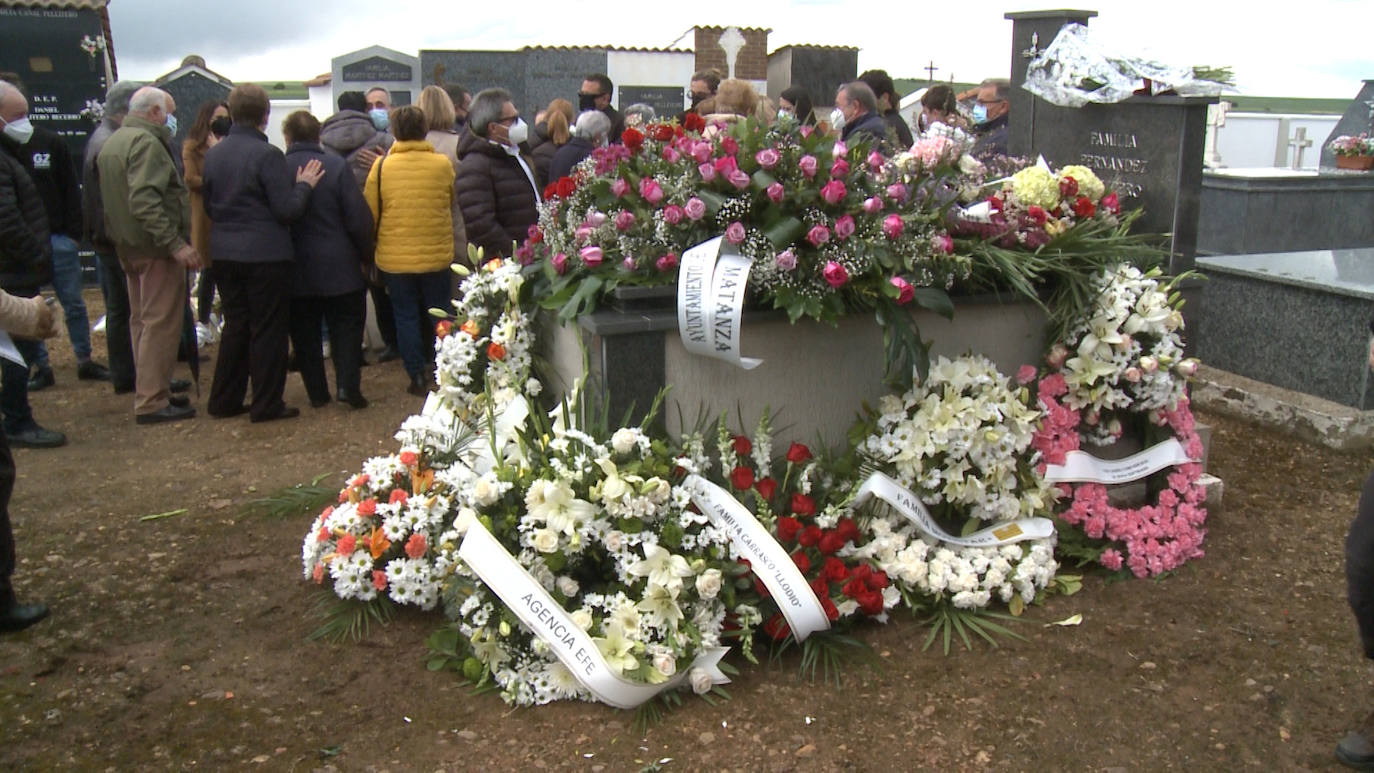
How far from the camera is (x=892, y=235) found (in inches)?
147

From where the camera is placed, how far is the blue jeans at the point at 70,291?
726cm

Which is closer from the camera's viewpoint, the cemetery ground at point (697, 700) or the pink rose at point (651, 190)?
the cemetery ground at point (697, 700)

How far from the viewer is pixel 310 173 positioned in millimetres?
6195

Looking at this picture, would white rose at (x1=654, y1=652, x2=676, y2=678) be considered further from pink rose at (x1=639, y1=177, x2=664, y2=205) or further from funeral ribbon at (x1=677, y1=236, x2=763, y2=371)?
pink rose at (x1=639, y1=177, x2=664, y2=205)

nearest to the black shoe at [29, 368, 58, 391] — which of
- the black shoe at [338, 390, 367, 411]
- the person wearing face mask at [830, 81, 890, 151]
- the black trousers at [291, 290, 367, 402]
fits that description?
the black trousers at [291, 290, 367, 402]

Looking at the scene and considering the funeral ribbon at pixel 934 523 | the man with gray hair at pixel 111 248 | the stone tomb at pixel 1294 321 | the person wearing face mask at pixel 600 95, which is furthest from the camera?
the person wearing face mask at pixel 600 95

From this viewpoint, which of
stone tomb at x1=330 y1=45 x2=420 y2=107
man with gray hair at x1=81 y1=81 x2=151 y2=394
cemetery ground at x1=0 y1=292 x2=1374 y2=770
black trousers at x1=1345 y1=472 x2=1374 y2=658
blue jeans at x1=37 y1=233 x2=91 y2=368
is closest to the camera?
black trousers at x1=1345 y1=472 x2=1374 y2=658

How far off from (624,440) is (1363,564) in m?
1.94

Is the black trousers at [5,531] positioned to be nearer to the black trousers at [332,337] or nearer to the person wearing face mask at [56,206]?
the person wearing face mask at [56,206]

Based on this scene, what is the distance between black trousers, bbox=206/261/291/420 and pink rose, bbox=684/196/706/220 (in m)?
3.22

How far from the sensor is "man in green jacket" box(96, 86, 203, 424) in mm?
5922

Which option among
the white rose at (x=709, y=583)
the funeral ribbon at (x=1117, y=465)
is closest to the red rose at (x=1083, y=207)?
the funeral ribbon at (x=1117, y=465)

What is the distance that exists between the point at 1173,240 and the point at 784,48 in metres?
11.8

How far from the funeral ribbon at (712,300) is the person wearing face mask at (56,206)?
13.6 ft
